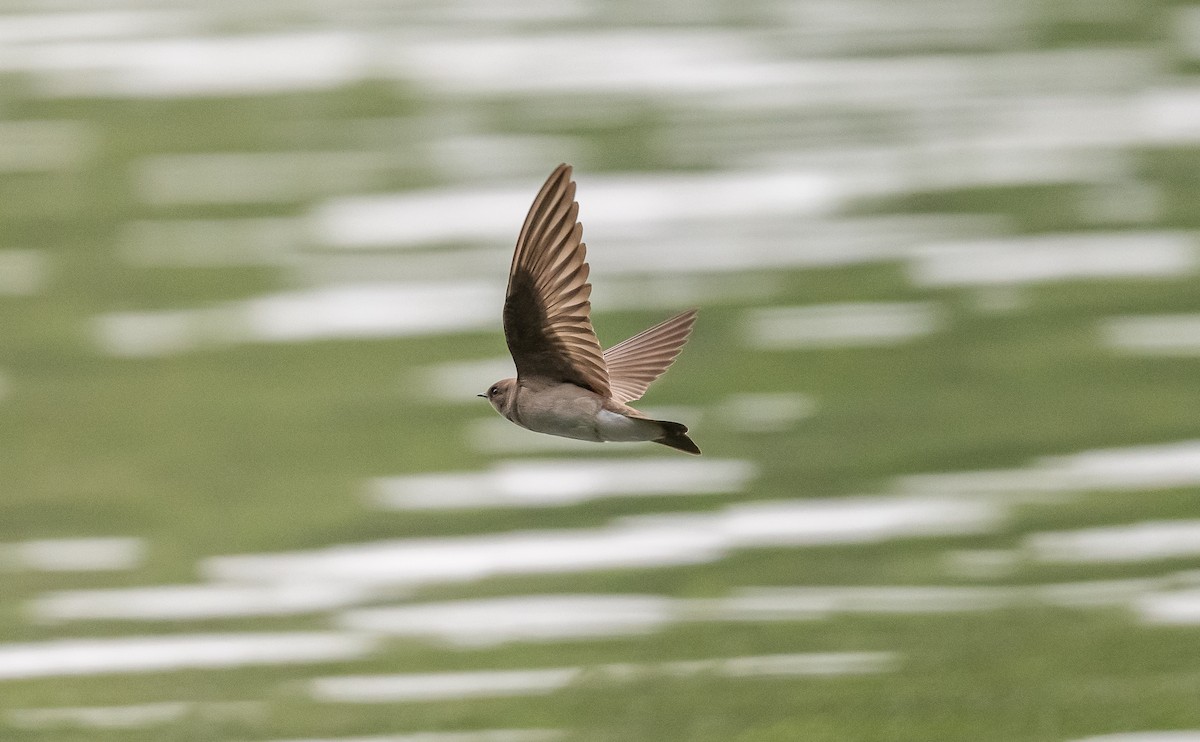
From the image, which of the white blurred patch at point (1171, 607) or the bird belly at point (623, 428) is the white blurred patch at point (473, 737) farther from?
the bird belly at point (623, 428)

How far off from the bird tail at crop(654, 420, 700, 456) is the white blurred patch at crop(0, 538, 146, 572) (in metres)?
12.3

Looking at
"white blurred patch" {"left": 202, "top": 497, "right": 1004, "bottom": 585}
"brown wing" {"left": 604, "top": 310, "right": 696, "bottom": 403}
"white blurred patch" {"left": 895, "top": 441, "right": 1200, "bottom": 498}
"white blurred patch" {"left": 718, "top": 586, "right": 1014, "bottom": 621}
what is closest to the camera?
"brown wing" {"left": 604, "top": 310, "right": 696, "bottom": 403}

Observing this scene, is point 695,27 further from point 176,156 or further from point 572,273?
point 572,273

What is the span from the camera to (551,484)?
15.0 m

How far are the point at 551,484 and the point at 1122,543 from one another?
411cm

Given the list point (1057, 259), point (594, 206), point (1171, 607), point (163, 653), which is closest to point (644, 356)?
point (163, 653)

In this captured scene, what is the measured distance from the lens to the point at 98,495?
14953 mm

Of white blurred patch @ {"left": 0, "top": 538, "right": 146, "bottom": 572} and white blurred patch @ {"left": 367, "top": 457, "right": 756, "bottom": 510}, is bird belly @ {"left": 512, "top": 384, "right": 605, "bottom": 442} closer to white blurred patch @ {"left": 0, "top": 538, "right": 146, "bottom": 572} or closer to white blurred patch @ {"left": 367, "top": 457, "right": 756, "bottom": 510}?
white blurred patch @ {"left": 0, "top": 538, "right": 146, "bottom": 572}

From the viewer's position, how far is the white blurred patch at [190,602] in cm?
1296

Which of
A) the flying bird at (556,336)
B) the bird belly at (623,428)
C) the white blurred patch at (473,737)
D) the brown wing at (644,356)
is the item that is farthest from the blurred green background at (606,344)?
the bird belly at (623,428)

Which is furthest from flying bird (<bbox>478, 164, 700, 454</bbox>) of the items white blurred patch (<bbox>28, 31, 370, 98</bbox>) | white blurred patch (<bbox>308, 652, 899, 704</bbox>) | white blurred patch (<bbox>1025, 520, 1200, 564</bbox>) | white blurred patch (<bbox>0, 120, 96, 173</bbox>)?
white blurred patch (<bbox>28, 31, 370, 98</bbox>)

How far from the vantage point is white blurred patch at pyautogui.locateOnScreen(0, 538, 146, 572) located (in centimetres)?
1382

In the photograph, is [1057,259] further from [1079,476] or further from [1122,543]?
[1122,543]

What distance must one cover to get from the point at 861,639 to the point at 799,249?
278 inches
